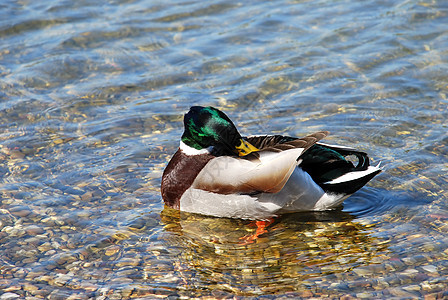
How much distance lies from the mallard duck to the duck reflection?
0.42 feet

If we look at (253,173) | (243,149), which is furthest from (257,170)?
(243,149)

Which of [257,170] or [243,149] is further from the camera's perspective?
[243,149]

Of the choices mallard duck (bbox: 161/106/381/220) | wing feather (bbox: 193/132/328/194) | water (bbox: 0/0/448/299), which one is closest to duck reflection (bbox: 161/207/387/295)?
water (bbox: 0/0/448/299)

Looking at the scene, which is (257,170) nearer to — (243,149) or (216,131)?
(243,149)

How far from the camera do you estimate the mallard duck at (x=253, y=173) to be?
5609 mm

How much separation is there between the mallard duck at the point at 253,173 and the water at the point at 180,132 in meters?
0.22

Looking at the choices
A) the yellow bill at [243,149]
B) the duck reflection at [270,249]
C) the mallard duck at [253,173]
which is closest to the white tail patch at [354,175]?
the mallard duck at [253,173]

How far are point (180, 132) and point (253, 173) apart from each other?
2.25m

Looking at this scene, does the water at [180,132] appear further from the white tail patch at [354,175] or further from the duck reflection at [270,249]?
the white tail patch at [354,175]

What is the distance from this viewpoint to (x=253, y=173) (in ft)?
18.5

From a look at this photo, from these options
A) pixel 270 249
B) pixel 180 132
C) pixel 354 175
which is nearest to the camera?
pixel 270 249

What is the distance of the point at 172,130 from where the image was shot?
25.5 ft

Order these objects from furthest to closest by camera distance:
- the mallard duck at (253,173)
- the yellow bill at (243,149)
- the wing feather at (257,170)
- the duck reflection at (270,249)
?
the yellow bill at (243,149), the mallard duck at (253,173), the wing feather at (257,170), the duck reflection at (270,249)

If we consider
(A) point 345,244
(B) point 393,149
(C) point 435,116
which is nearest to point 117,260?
(A) point 345,244
